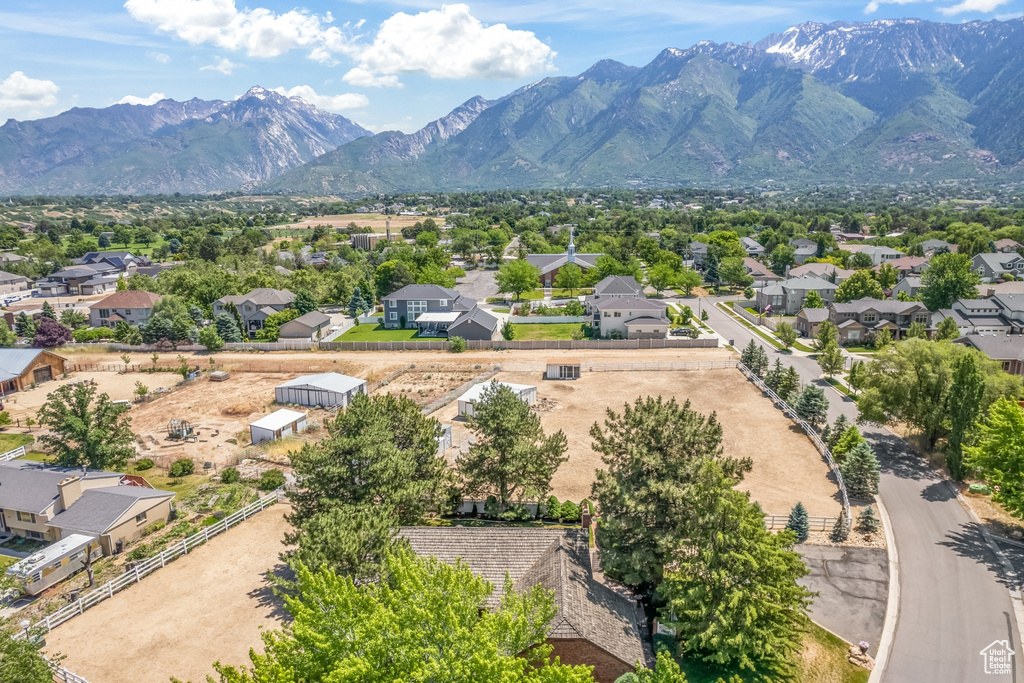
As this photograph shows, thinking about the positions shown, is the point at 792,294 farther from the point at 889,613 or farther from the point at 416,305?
the point at 889,613

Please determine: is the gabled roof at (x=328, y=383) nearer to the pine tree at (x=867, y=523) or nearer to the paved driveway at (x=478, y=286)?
Answer: the pine tree at (x=867, y=523)

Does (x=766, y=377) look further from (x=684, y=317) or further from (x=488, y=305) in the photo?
(x=488, y=305)

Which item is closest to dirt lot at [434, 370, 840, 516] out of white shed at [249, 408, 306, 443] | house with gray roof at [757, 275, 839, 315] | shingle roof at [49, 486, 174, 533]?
white shed at [249, 408, 306, 443]

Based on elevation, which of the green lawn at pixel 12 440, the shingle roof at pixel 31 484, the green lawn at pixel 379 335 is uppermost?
the shingle roof at pixel 31 484

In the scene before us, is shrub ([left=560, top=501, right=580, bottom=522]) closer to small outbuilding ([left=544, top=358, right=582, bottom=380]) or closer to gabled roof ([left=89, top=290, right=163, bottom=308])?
small outbuilding ([left=544, top=358, right=582, bottom=380])

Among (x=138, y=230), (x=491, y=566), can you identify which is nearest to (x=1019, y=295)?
(x=491, y=566)

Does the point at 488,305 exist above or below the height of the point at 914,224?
below

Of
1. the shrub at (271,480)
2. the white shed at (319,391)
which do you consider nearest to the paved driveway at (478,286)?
the white shed at (319,391)
